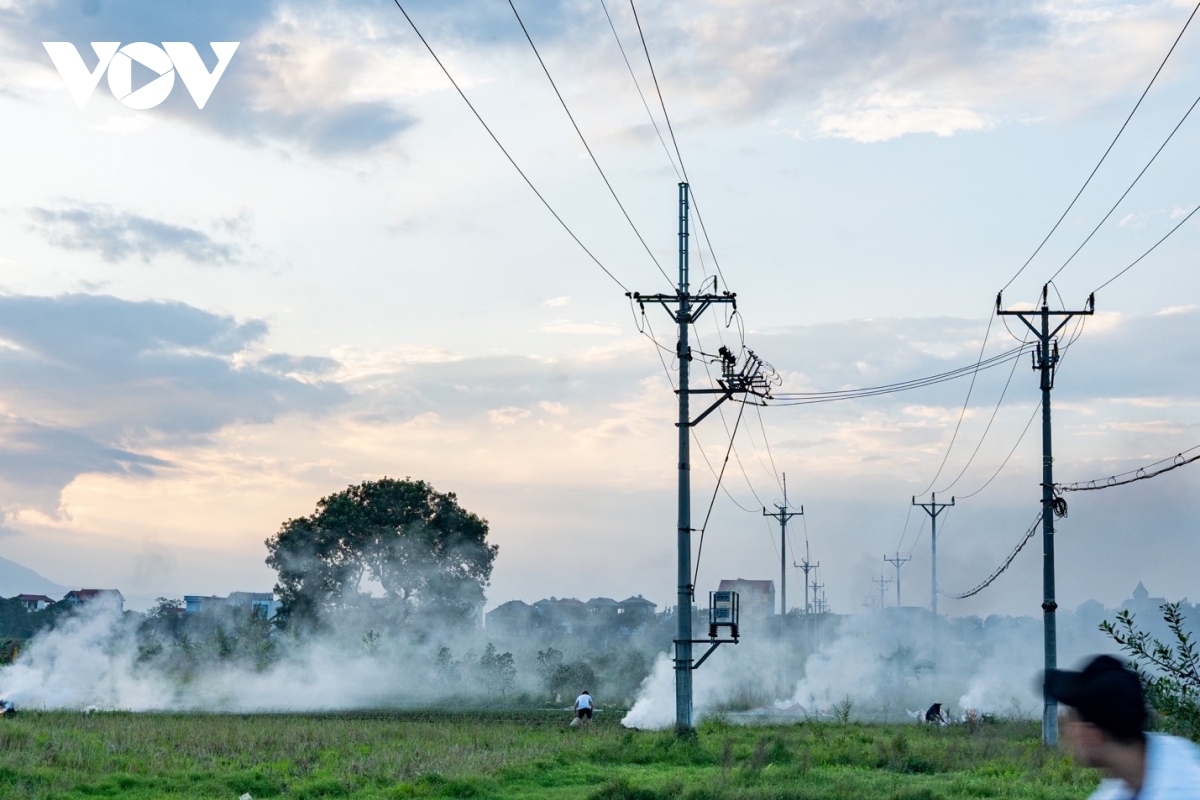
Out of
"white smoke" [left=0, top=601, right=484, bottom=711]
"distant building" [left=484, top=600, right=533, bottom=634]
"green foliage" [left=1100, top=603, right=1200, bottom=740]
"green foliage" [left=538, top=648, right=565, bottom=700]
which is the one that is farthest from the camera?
"distant building" [left=484, top=600, right=533, bottom=634]

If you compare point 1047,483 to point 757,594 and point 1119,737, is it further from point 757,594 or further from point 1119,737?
point 757,594

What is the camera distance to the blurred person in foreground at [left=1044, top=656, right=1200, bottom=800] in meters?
4.35

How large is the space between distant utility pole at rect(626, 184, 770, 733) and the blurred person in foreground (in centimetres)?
2353

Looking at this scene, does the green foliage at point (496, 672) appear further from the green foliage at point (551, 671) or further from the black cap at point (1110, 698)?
the black cap at point (1110, 698)

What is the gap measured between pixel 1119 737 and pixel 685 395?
993 inches

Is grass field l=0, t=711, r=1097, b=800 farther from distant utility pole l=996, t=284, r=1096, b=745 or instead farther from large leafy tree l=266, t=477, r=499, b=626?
large leafy tree l=266, t=477, r=499, b=626

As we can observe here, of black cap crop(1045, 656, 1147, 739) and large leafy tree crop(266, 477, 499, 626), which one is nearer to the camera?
black cap crop(1045, 656, 1147, 739)

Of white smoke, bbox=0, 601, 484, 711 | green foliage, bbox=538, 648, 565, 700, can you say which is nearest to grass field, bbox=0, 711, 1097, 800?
white smoke, bbox=0, 601, 484, 711

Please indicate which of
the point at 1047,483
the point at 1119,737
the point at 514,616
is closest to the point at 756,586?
the point at 514,616

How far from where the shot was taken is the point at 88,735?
29.1 m

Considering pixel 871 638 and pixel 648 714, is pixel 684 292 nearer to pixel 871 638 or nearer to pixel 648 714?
pixel 648 714

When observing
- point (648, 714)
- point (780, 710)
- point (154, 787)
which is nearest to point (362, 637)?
point (780, 710)

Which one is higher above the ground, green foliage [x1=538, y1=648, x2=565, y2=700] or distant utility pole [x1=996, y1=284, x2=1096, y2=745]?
distant utility pole [x1=996, y1=284, x2=1096, y2=745]

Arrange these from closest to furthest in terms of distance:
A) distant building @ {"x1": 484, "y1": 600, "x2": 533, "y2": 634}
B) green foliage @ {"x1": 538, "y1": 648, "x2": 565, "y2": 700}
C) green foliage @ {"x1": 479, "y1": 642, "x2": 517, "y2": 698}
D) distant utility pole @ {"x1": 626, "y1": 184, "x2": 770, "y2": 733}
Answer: distant utility pole @ {"x1": 626, "y1": 184, "x2": 770, "y2": 733}, green foliage @ {"x1": 538, "y1": 648, "x2": 565, "y2": 700}, green foliage @ {"x1": 479, "y1": 642, "x2": 517, "y2": 698}, distant building @ {"x1": 484, "y1": 600, "x2": 533, "y2": 634}
